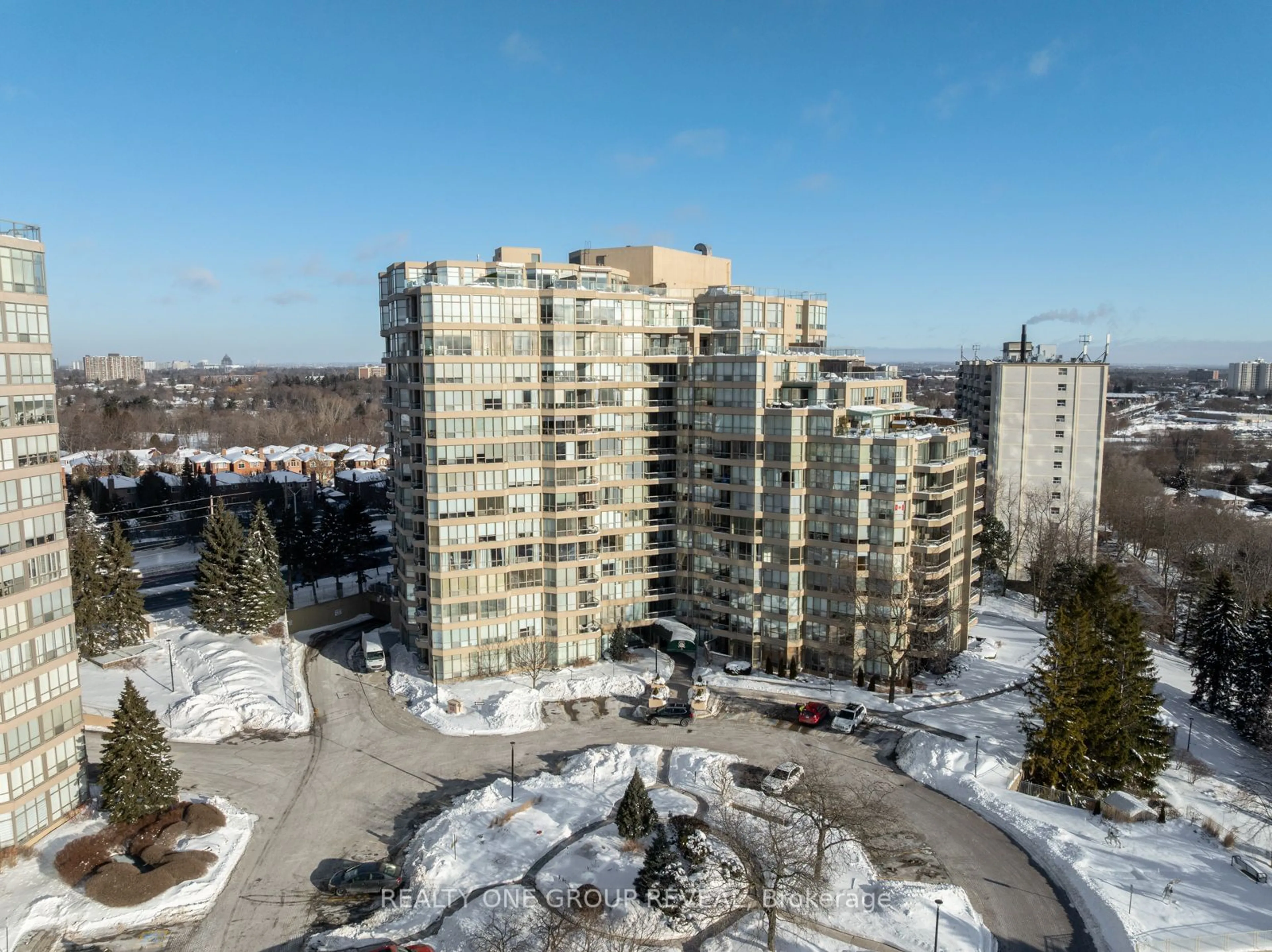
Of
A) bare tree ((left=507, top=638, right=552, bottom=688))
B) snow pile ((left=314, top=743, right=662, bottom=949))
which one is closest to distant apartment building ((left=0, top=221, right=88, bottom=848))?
snow pile ((left=314, top=743, right=662, bottom=949))

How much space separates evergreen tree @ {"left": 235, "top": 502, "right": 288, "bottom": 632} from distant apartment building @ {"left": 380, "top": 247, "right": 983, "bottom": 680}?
10.2 m

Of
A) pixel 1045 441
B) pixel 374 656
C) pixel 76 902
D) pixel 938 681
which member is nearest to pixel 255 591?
pixel 374 656

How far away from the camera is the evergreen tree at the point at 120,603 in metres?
57.7

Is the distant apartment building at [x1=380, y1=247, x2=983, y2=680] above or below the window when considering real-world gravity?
below

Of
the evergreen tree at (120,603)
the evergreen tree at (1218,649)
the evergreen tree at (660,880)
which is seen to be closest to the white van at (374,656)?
the evergreen tree at (120,603)

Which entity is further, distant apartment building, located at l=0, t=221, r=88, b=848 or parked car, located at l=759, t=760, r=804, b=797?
parked car, located at l=759, t=760, r=804, b=797

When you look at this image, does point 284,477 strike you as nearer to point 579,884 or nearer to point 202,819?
point 202,819

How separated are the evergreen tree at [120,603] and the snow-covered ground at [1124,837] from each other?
5193cm

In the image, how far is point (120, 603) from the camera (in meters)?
57.9

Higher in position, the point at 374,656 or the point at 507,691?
the point at 374,656

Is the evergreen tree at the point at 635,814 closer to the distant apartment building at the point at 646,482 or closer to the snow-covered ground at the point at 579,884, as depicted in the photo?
the snow-covered ground at the point at 579,884

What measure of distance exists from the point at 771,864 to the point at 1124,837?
18.2 metres

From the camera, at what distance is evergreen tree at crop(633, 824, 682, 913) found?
31.3m

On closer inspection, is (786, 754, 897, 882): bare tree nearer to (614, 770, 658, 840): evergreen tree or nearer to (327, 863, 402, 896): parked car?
(614, 770, 658, 840): evergreen tree
